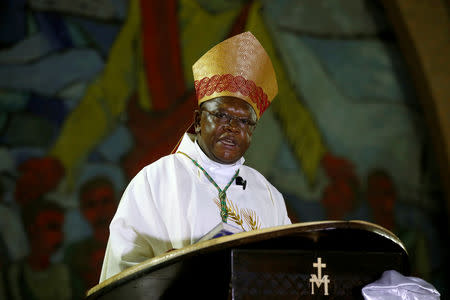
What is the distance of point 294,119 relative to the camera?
6.05 m

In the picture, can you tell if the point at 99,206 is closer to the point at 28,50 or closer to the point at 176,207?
the point at 28,50

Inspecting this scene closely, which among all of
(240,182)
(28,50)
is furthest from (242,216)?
(28,50)

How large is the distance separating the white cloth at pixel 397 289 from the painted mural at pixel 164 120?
12.7 ft

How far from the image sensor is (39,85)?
543 centimetres

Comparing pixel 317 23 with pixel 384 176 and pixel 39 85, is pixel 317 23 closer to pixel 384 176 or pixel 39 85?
pixel 384 176

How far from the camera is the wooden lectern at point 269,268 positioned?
121 centimetres

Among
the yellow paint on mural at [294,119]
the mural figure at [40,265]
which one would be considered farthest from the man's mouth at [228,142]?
the yellow paint on mural at [294,119]

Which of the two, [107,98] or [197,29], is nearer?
[107,98]

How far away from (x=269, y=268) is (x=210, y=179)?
3.26ft

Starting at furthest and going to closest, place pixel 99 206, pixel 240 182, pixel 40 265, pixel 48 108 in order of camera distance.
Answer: pixel 48 108 < pixel 99 206 < pixel 40 265 < pixel 240 182

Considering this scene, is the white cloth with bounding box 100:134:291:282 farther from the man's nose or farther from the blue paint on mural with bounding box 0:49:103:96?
the blue paint on mural with bounding box 0:49:103:96

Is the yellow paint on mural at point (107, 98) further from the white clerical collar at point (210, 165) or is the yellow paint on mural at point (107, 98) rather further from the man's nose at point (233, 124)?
the man's nose at point (233, 124)

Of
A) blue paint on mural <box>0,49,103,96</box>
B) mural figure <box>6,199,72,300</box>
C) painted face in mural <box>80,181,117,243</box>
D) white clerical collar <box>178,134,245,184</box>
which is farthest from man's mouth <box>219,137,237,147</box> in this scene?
blue paint on mural <box>0,49,103,96</box>

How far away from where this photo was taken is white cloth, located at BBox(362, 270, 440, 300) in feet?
4.03
